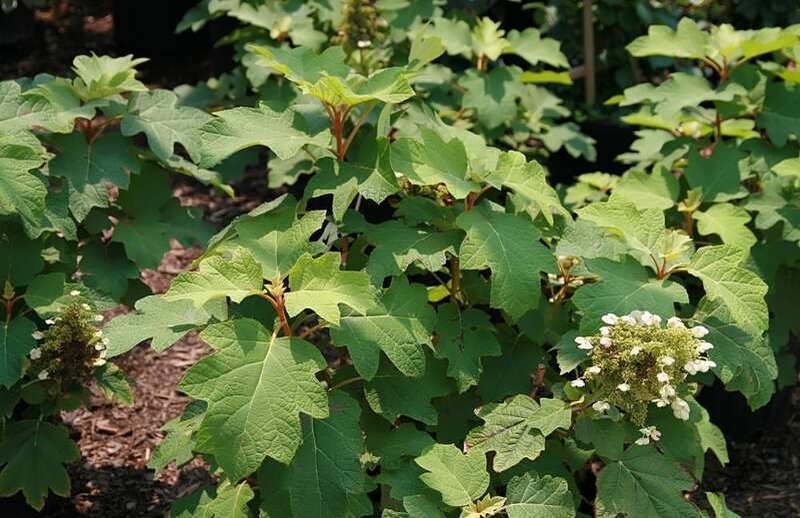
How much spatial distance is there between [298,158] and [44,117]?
1442 millimetres

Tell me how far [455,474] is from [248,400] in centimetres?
48

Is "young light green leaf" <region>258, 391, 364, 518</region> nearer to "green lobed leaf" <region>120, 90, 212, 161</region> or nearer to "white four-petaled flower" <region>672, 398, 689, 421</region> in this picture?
"white four-petaled flower" <region>672, 398, 689, 421</region>

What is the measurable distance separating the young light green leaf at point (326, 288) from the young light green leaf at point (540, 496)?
19.6 inches

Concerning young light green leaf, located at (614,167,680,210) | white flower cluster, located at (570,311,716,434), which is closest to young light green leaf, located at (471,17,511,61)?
young light green leaf, located at (614,167,680,210)

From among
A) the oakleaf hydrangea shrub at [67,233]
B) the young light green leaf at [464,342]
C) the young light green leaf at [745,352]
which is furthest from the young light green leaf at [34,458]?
the young light green leaf at [745,352]

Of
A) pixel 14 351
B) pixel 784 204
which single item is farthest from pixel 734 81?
pixel 14 351

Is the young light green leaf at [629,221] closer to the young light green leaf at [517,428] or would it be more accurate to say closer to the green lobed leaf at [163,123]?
the young light green leaf at [517,428]

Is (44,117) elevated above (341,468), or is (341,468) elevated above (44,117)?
(44,117)

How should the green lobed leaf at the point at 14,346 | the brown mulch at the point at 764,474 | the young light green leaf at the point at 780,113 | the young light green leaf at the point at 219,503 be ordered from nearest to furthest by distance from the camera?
the young light green leaf at the point at 219,503 < the green lobed leaf at the point at 14,346 < the young light green leaf at the point at 780,113 < the brown mulch at the point at 764,474

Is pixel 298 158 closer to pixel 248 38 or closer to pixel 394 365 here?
pixel 248 38

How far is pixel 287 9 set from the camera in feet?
14.5

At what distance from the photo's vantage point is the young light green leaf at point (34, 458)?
2797 millimetres

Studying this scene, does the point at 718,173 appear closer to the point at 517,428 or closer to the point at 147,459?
the point at 517,428

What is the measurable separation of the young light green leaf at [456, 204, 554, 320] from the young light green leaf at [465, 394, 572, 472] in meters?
0.21
